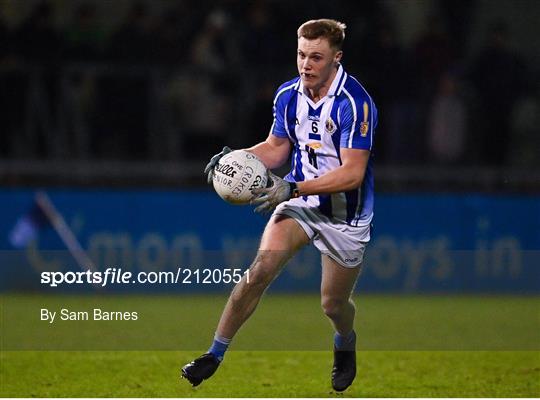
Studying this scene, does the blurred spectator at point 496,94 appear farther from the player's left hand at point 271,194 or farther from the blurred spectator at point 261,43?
the player's left hand at point 271,194

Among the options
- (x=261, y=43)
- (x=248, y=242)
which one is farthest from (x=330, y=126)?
(x=261, y=43)

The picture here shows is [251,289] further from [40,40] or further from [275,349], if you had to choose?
[40,40]

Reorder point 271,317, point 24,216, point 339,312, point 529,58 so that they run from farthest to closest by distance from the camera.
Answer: point 529,58, point 24,216, point 271,317, point 339,312

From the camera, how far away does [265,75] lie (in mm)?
15008

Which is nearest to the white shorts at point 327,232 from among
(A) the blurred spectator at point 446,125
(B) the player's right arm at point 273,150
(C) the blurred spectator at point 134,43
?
(B) the player's right arm at point 273,150

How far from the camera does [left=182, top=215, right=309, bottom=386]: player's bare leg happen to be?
25.3 feet

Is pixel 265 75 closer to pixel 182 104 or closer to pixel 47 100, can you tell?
pixel 182 104

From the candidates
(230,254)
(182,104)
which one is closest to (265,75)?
(182,104)

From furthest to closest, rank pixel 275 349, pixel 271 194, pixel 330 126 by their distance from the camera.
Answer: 1. pixel 275 349
2. pixel 330 126
3. pixel 271 194

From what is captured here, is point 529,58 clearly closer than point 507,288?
No

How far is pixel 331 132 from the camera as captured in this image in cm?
796

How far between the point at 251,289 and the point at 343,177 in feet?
3.00

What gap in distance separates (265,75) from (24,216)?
3349 millimetres

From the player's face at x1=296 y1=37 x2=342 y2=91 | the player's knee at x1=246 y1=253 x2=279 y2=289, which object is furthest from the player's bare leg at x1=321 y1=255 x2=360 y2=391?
the player's face at x1=296 y1=37 x2=342 y2=91
